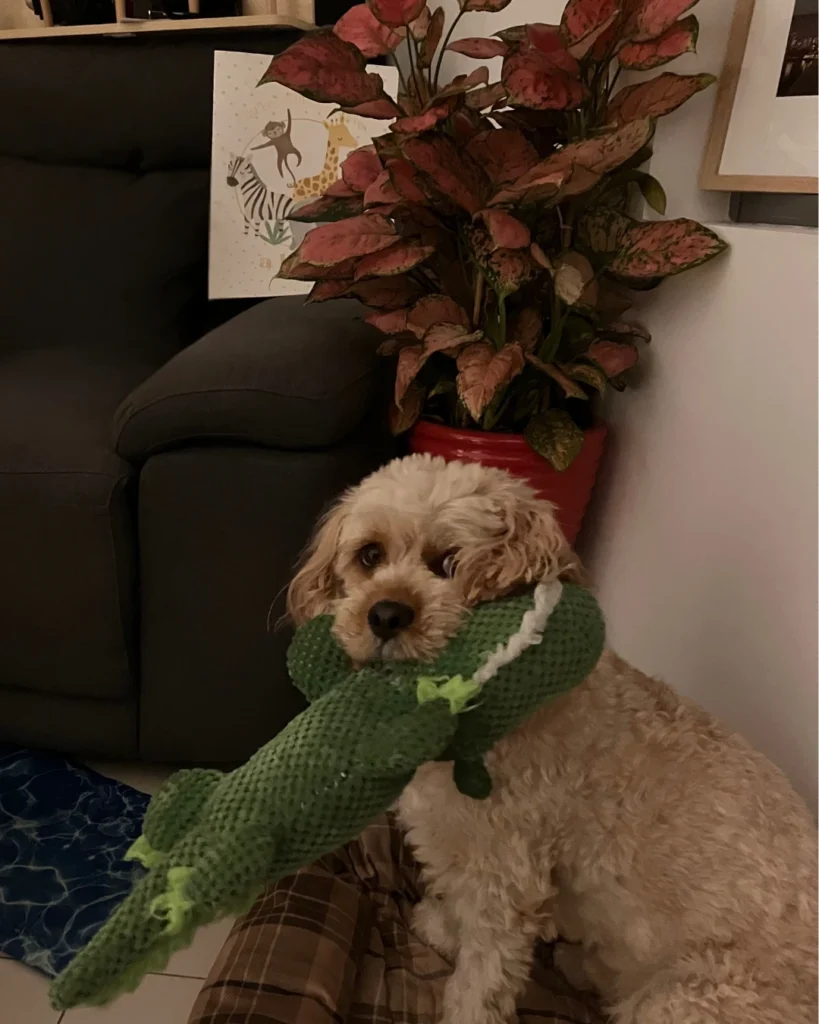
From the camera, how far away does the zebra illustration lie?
2.01 meters

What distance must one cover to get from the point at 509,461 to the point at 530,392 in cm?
15

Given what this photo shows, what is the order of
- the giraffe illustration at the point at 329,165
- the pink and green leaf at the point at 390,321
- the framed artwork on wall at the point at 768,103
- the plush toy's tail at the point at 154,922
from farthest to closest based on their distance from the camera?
1. the giraffe illustration at the point at 329,165
2. the pink and green leaf at the point at 390,321
3. the framed artwork on wall at the point at 768,103
4. the plush toy's tail at the point at 154,922

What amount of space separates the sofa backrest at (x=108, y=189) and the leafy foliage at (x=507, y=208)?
0.60 m

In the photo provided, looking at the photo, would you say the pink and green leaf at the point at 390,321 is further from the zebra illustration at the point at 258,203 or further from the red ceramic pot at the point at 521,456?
the zebra illustration at the point at 258,203

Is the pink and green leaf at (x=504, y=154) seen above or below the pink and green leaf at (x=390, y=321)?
above

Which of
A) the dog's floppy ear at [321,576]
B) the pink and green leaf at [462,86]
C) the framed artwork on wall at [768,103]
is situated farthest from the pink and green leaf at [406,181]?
the dog's floppy ear at [321,576]

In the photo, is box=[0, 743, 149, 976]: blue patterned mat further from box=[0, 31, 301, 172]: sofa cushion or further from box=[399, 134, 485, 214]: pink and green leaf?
box=[0, 31, 301, 172]: sofa cushion

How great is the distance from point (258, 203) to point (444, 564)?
135 cm

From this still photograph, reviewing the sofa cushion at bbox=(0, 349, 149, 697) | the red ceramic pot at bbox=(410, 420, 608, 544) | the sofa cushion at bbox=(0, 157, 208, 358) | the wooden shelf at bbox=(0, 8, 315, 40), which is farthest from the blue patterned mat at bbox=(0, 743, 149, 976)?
the wooden shelf at bbox=(0, 8, 315, 40)

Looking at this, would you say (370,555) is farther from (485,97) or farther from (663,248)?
(485,97)

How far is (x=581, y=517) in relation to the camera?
1.65 meters

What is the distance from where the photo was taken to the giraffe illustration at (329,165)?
1972 millimetres

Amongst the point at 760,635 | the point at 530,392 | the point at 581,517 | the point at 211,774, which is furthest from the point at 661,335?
the point at 211,774

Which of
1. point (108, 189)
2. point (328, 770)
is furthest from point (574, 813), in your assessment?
point (108, 189)
